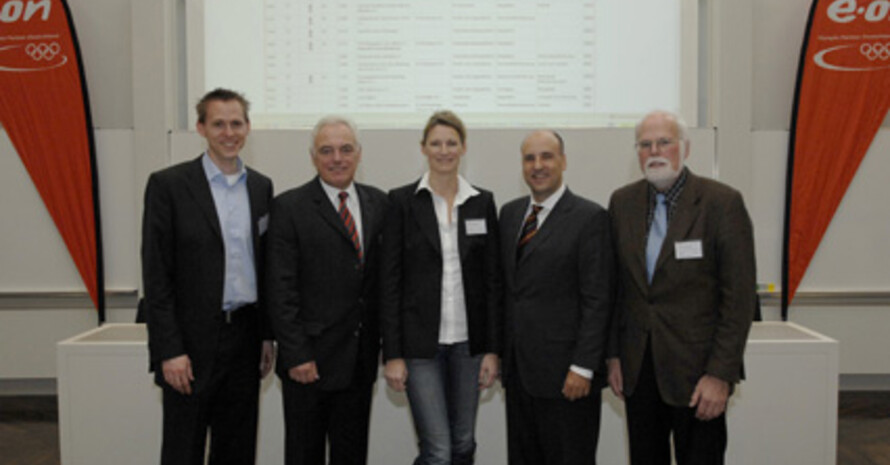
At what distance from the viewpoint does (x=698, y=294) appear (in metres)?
2.00

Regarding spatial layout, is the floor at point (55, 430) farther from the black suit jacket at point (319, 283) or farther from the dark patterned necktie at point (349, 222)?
the dark patterned necktie at point (349, 222)

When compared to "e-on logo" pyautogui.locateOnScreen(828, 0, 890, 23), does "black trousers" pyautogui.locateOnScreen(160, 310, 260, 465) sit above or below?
below

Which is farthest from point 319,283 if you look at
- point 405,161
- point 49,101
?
point 49,101

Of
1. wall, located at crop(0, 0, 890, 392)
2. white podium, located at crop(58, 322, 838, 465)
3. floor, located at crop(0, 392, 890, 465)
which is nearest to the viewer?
white podium, located at crop(58, 322, 838, 465)

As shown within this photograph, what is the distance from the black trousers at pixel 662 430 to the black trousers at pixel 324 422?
95 cm

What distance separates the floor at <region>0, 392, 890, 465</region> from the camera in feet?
11.3

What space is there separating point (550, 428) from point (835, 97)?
349 cm

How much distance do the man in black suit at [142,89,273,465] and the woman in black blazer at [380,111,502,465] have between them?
50 centimetres

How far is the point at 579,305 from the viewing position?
2.15 meters

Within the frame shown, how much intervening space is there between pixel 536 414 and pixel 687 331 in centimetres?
59

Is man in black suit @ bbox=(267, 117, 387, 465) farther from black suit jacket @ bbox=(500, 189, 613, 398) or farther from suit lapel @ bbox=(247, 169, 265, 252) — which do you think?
black suit jacket @ bbox=(500, 189, 613, 398)

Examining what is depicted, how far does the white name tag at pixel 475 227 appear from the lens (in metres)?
2.25

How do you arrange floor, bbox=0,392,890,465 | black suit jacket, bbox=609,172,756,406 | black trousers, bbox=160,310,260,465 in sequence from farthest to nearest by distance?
floor, bbox=0,392,890,465 < black trousers, bbox=160,310,260,465 < black suit jacket, bbox=609,172,756,406

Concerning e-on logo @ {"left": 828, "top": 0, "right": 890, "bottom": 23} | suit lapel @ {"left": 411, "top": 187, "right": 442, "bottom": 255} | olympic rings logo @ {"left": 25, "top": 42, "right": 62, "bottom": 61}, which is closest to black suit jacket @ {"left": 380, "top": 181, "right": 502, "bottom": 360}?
suit lapel @ {"left": 411, "top": 187, "right": 442, "bottom": 255}
